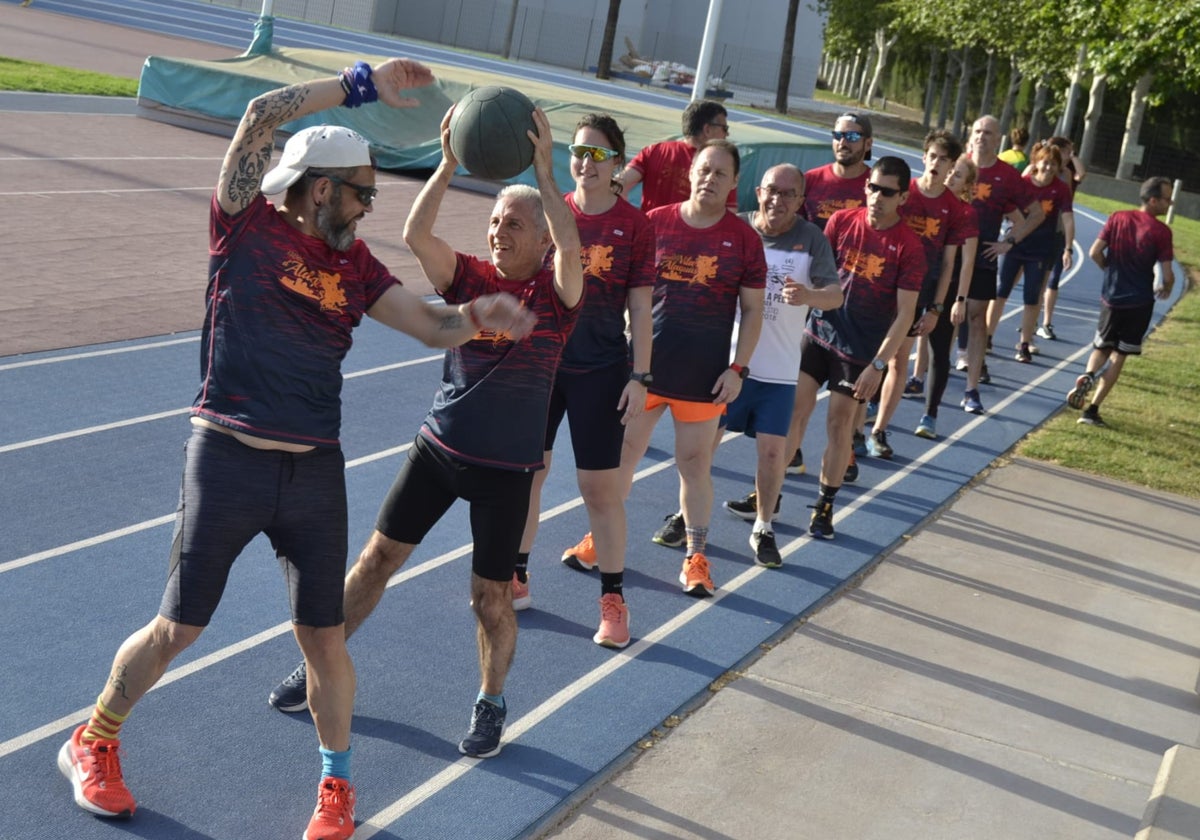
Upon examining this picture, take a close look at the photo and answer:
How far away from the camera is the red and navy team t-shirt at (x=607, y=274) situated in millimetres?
6465

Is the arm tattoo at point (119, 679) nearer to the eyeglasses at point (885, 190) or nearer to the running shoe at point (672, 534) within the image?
the running shoe at point (672, 534)

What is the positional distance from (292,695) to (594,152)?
2.71m

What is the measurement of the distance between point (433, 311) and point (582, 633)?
2601 mm

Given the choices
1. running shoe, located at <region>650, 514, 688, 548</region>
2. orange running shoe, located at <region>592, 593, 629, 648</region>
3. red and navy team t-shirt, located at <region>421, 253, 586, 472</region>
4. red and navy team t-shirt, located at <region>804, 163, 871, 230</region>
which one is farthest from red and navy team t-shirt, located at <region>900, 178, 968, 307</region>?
red and navy team t-shirt, located at <region>421, 253, 586, 472</region>

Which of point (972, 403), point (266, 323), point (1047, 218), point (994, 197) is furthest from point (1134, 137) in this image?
point (266, 323)

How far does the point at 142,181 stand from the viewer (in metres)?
17.6

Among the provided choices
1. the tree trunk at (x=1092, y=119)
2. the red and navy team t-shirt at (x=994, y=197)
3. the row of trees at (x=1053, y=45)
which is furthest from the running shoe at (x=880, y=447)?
the tree trunk at (x=1092, y=119)

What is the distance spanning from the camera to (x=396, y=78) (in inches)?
183

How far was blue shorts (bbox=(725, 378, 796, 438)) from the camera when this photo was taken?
8.02 meters

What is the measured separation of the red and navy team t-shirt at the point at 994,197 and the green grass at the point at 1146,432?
1769 millimetres

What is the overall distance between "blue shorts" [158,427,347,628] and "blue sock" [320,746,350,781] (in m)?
0.46

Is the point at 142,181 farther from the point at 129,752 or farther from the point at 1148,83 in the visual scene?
the point at 1148,83

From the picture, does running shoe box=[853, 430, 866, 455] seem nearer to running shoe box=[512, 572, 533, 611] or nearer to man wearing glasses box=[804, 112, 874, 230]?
man wearing glasses box=[804, 112, 874, 230]

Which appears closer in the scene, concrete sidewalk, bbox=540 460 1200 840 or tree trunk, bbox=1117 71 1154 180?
concrete sidewalk, bbox=540 460 1200 840
